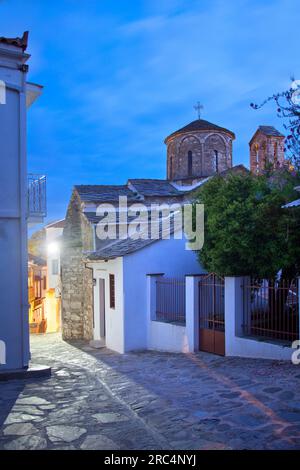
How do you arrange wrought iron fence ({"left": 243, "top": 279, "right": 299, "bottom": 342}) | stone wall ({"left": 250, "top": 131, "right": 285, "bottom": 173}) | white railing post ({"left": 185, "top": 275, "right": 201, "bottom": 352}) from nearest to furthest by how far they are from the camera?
wrought iron fence ({"left": 243, "top": 279, "right": 299, "bottom": 342})
white railing post ({"left": 185, "top": 275, "right": 201, "bottom": 352})
stone wall ({"left": 250, "top": 131, "right": 285, "bottom": 173})

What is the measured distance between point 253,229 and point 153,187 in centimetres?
1520

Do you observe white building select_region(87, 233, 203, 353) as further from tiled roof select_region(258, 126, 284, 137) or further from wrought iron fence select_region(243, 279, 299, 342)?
tiled roof select_region(258, 126, 284, 137)

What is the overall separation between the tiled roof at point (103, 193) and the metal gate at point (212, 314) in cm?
1072

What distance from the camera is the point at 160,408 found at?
668cm

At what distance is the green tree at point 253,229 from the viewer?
10125 mm

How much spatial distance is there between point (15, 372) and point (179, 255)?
25.1ft

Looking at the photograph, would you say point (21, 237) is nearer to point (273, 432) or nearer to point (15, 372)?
point (15, 372)

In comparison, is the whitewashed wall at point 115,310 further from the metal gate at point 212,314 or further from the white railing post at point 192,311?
the metal gate at point 212,314

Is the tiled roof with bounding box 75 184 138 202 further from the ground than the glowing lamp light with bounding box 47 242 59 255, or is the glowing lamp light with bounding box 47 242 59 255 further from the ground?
the tiled roof with bounding box 75 184 138 202

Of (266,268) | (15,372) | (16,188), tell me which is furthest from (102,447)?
(266,268)

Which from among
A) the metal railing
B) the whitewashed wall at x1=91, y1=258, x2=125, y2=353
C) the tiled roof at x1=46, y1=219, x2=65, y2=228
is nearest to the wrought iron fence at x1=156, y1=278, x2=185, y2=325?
the metal railing

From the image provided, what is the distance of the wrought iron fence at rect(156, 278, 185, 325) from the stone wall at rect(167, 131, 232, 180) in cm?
1462

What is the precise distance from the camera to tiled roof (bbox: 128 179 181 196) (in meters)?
24.4

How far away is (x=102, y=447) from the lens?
5.05 m
